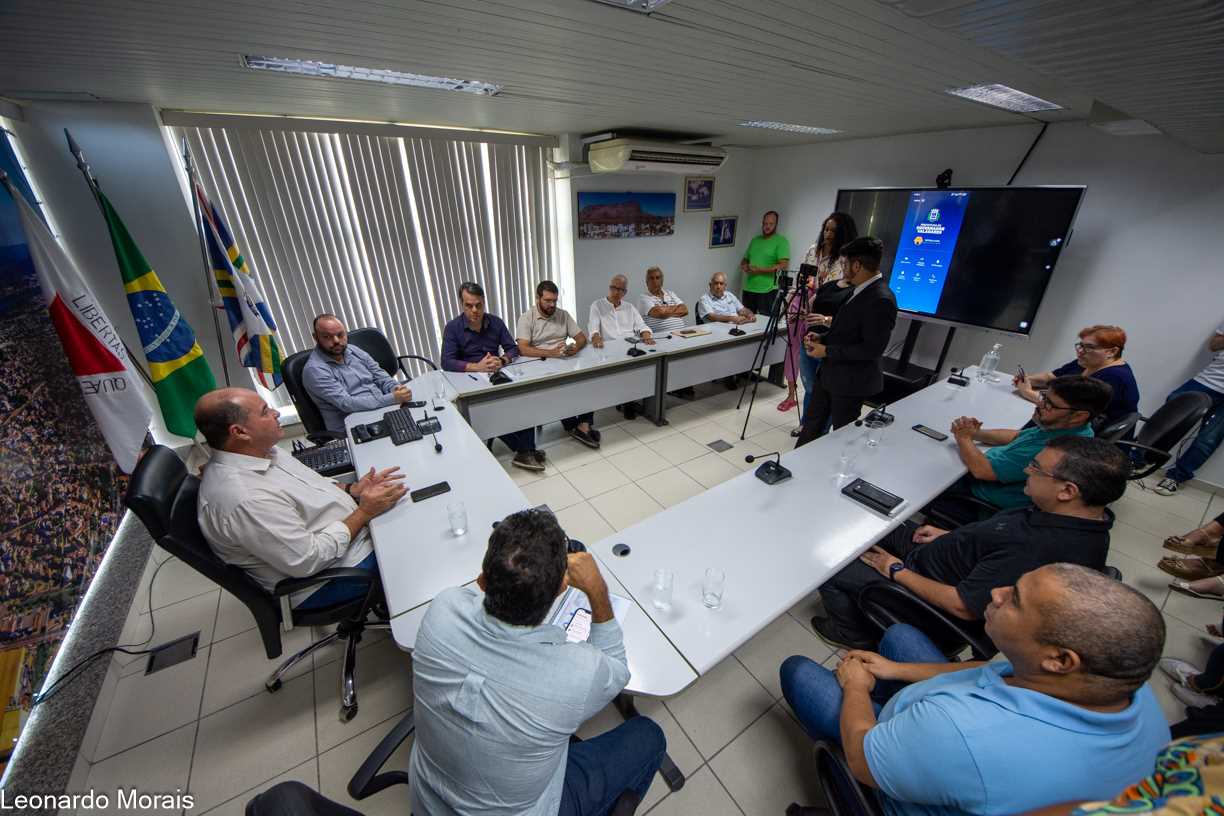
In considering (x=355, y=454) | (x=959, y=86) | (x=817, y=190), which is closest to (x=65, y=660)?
(x=355, y=454)

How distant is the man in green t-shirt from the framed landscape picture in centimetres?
115

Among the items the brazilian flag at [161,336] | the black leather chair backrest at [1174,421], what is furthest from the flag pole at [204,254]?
the black leather chair backrest at [1174,421]

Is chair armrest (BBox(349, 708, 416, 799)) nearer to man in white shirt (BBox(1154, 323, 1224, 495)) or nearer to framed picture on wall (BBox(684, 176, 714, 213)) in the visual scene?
man in white shirt (BBox(1154, 323, 1224, 495))

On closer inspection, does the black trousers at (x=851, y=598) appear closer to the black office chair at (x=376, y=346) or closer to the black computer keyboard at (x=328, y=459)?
the black computer keyboard at (x=328, y=459)

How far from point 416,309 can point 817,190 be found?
4.93 m

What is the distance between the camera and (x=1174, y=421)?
7.97 feet

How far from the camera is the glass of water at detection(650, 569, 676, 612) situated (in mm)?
1426

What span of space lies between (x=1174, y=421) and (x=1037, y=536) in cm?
208

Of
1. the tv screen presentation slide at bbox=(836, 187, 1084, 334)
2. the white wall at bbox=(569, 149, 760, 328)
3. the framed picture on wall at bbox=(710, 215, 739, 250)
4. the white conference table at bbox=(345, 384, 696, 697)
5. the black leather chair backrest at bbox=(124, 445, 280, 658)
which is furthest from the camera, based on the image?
the framed picture on wall at bbox=(710, 215, 739, 250)

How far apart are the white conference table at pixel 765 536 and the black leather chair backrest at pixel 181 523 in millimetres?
1289

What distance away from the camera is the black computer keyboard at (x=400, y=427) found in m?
2.39

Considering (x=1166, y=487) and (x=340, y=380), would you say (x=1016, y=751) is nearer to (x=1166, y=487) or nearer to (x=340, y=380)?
(x=340, y=380)

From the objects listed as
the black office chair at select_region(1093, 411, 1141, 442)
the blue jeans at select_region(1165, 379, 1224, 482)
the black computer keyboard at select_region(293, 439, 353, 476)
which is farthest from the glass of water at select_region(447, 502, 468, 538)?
the blue jeans at select_region(1165, 379, 1224, 482)

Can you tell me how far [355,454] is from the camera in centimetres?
227
